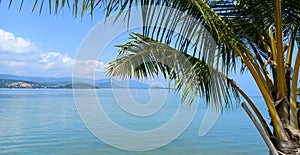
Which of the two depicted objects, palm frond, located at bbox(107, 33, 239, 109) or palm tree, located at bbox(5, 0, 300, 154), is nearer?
palm tree, located at bbox(5, 0, 300, 154)

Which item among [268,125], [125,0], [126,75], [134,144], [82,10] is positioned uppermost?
[125,0]

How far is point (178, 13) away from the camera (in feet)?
8.77

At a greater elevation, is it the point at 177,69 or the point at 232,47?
the point at 232,47

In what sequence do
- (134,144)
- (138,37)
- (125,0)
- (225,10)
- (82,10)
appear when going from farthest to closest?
(134,144), (138,37), (225,10), (125,0), (82,10)

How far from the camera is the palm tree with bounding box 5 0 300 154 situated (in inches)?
104

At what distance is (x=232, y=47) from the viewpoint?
284 centimetres

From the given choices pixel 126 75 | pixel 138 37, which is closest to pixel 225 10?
pixel 138 37

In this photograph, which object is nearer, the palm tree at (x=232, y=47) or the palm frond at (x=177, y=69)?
the palm tree at (x=232, y=47)

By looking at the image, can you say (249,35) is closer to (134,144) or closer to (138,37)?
(138,37)

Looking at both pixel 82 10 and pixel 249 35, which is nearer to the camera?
pixel 82 10

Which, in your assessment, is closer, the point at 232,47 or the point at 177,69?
the point at 232,47

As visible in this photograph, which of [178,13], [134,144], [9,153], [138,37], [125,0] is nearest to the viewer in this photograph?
[125,0]

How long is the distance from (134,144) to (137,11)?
6.62 meters

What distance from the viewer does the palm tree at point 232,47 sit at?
8.71 feet
